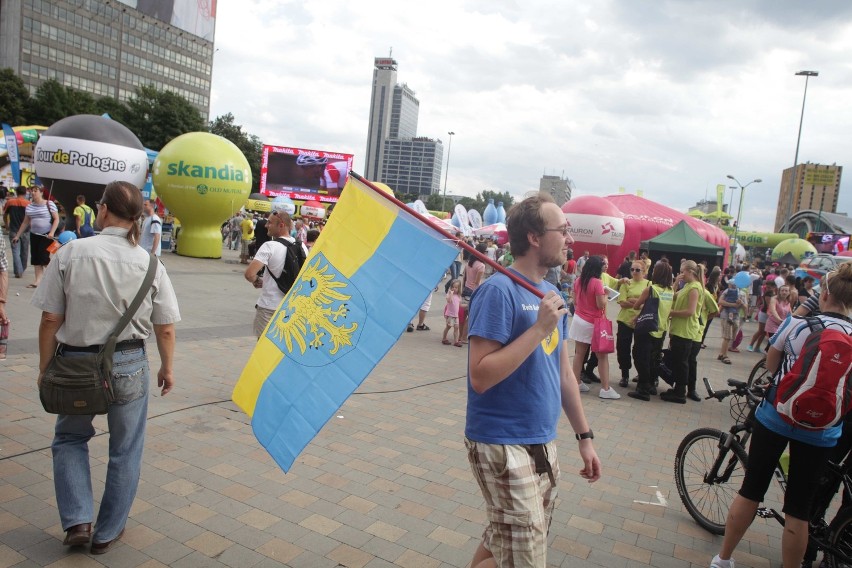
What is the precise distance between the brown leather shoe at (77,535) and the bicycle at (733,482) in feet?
11.6

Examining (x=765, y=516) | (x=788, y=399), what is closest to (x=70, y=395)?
(x=788, y=399)

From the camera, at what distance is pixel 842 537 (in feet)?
10.7

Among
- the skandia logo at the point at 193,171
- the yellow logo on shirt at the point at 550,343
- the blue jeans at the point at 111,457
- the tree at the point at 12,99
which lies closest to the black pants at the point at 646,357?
the yellow logo on shirt at the point at 550,343

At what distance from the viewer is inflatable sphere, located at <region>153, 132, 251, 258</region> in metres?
18.2

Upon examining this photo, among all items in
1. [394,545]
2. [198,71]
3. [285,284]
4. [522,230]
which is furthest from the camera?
[198,71]

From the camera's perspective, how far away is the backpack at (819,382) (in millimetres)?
2893

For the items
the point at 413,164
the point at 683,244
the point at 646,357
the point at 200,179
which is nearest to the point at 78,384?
the point at 646,357

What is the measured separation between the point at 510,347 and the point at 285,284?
12.5 feet

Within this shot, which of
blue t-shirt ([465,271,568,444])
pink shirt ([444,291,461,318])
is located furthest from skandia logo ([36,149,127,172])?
blue t-shirt ([465,271,568,444])

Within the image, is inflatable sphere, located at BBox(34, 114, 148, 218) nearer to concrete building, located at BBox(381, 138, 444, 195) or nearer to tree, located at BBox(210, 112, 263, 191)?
tree, located at BBox(210, 112, 263, 191)

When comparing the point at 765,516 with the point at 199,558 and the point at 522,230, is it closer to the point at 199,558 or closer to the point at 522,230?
the point at 522,230

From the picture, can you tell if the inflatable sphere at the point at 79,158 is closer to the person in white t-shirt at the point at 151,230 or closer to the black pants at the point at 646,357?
the person in white t-shirt at the point at 151,230

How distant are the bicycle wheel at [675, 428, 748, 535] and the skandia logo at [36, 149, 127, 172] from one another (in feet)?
54.9

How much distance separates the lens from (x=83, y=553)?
121 inches
